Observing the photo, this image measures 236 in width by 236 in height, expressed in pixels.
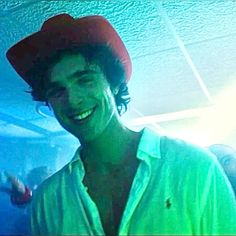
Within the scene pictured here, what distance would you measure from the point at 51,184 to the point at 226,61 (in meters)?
0.67

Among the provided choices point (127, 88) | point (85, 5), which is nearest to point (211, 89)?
point (127, 88)

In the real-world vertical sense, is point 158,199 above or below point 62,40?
below

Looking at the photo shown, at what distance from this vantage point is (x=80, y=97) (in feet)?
2.71

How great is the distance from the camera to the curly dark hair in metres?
0.86

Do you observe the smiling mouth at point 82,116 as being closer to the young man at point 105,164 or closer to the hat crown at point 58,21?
the young man at point 105,164

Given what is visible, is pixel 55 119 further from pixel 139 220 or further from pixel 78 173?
pixel 139 220

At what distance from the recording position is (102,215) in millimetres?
826

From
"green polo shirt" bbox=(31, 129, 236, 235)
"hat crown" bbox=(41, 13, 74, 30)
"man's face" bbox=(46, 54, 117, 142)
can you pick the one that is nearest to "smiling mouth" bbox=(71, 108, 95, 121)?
"man's face" bbox=(46, 54, 117, 142)

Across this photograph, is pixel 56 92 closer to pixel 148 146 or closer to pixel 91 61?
pixel 91 61

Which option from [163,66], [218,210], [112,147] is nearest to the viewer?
[218,210]

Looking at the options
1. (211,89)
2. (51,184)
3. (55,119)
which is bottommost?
(51,184)

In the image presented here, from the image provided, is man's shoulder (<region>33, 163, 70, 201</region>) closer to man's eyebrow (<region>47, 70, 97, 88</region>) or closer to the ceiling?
the ceiling

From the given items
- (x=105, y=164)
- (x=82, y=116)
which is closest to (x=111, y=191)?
(x=105, y=164)

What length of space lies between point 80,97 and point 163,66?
0.42 m
